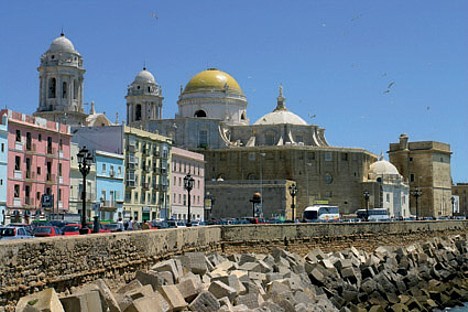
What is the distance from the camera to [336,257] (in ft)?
91.4

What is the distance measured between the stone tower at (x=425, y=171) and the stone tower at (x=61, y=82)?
4611cm

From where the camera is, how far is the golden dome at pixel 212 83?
83.9 meters

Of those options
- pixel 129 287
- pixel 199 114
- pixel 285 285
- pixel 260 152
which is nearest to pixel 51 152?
pixel 285 285

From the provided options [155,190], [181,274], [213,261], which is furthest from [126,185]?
[181,274]

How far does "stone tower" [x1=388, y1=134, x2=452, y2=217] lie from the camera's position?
9425 cm

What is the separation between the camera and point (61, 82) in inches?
2628

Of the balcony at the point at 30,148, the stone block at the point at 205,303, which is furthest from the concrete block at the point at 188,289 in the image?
the balcony at the point at 30,148

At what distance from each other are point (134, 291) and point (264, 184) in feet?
188

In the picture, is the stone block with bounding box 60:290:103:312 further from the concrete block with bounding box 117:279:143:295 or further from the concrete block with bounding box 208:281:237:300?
the concrete block with bounding box 208:281:237:300

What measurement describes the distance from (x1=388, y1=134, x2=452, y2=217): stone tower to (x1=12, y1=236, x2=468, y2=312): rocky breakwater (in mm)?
58110

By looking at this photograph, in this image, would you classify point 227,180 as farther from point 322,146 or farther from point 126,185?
point 126,185

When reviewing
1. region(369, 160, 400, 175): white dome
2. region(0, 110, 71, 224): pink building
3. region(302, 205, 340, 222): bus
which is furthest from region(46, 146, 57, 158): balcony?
region(369, 160, 400, 175): white dome

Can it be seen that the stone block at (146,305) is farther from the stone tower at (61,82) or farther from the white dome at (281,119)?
the white dome at (281,119)

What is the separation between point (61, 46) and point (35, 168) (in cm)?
2889
